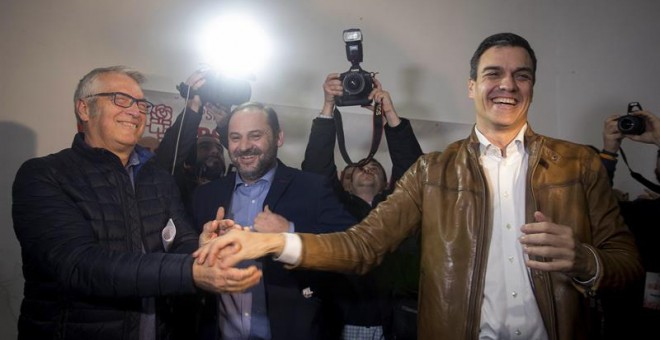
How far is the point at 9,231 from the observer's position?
256cm

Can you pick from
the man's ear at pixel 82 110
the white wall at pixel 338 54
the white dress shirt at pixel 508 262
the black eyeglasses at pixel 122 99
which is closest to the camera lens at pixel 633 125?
the white dress shirt at pixel 508 262

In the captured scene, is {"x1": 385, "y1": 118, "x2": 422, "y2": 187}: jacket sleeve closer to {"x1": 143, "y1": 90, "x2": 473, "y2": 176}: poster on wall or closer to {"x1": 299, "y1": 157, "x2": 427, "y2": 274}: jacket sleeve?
{"x1": 299, "y1": 157, "x2": 427, "y2": 274}: jacket sleeve

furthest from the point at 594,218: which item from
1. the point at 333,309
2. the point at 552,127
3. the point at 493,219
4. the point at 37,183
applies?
the point at 552,127

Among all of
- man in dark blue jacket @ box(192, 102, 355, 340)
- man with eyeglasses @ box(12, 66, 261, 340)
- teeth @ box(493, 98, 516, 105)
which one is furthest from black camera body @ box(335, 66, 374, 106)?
man with eyeglasses @ box(12, 66, 261, 340)

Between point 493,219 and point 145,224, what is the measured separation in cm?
116

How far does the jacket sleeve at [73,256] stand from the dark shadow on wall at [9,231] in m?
1.43

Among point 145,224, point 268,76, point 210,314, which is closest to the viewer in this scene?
point 145,224

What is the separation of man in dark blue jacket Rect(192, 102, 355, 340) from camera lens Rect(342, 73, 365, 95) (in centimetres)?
39

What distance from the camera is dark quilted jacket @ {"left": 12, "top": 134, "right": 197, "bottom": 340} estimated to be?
4.11 feet

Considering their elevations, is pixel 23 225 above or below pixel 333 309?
above

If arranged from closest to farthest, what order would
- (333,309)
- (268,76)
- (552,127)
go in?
(333,309)
(268,76)
(552,127)

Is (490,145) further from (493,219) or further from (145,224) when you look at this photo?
(145,224)

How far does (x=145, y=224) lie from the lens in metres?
1.51

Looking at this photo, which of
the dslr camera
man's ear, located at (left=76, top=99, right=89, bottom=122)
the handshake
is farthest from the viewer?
the dslr camera
